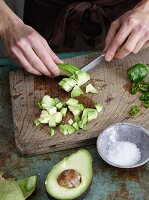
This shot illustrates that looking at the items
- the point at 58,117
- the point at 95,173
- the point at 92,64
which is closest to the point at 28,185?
the point at 95,173

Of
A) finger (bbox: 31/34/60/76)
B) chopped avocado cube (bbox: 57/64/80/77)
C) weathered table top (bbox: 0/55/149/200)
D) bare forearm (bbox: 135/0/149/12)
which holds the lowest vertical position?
weathered table top (bbox: 0/55/149/200)

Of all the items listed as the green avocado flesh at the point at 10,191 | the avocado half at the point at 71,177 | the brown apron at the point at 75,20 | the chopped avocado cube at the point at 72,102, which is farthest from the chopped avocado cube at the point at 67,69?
the green avocado flesh at the point at 10,191

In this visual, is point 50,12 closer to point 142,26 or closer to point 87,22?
point 87,22

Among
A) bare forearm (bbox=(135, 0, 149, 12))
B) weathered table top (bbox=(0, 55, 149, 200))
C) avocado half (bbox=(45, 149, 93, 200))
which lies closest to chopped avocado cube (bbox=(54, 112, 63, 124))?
weathered table top (bbox=(0, 55, 149, 200))

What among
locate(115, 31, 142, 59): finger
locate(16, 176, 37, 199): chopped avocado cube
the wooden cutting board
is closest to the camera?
locate(16, 176, 37, 199): chopped avocado cube

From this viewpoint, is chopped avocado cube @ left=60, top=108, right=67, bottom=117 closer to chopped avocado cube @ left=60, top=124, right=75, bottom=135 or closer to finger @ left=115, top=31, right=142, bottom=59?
chopped avocado cube @ left=60, top=124, right=75, bottom=135

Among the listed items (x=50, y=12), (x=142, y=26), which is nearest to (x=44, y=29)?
(x=50, y=12)
